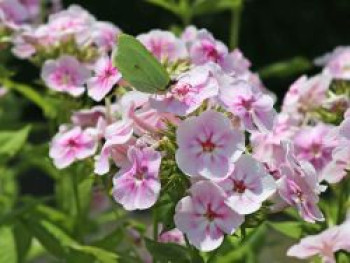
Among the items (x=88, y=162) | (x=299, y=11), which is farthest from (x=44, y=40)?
(x=299, y=11)

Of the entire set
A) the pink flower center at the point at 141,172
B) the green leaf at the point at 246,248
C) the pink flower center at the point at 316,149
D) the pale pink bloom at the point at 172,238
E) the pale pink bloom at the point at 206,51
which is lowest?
the green leaf at the point at 246,248

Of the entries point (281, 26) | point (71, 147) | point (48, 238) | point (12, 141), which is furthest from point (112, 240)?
point (281, 26)

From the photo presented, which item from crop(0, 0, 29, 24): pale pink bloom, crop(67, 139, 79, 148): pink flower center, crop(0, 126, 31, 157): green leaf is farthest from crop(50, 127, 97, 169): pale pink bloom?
crop(0, 0, 29, 24): pale pink bloom

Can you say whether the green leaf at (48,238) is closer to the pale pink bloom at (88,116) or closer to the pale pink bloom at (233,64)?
the pale pink bloom at (88,116)

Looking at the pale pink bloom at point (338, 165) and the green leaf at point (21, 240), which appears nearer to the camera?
the pale pink bloom at point (338, 165)

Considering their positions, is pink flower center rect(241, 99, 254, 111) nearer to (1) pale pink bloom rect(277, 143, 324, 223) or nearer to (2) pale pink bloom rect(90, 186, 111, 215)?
(1) pale pink bloom rect(277, 143, 324, 223)

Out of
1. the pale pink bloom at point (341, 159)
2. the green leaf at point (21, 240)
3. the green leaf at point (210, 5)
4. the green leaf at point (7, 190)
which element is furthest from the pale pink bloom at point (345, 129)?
the green leaf at point (210, 5)
